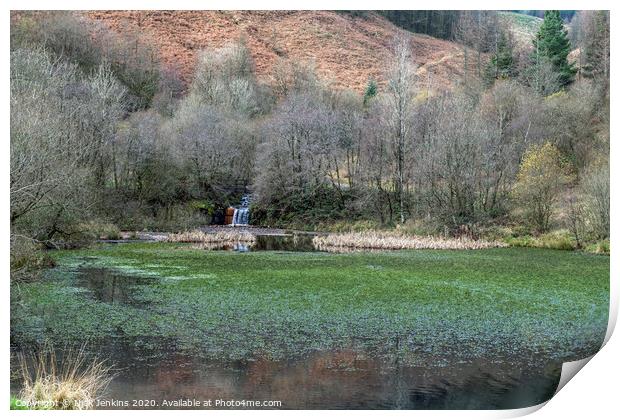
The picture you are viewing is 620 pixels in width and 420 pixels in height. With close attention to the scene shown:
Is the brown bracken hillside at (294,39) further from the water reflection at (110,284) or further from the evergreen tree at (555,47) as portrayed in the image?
the water reflection at (110,284)

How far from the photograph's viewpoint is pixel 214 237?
16.8 metres

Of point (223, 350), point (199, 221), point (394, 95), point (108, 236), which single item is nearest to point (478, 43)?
point (394, 95)

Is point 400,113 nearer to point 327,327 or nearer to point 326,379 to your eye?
point 327,327

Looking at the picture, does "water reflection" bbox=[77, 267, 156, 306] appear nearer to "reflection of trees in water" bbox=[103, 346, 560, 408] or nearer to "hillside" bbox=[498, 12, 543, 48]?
"reflection of trees in water" bbox=[103, 346, 560, 408]

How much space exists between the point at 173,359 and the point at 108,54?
11069 mm

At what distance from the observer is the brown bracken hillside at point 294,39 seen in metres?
13.3

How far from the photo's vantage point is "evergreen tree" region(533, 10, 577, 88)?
1750 cm

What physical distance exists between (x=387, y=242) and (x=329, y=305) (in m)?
6.41

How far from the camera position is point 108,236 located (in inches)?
628

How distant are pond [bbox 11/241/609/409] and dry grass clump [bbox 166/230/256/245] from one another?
3.53 meters

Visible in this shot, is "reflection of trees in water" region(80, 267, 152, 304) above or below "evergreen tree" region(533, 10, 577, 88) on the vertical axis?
below

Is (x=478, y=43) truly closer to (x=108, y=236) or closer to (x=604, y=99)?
(x=604, y=99)

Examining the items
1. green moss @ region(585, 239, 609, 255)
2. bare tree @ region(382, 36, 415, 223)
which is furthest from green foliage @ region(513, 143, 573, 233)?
bare tree @ region(382, 36, 415, 223)

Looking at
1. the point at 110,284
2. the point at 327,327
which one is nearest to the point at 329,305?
the point at 327,327
